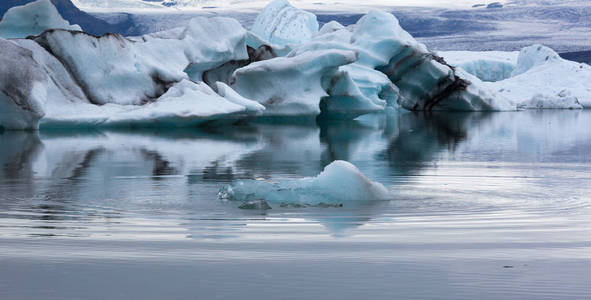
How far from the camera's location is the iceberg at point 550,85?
34.0 meters

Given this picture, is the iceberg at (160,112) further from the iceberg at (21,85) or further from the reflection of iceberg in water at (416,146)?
the reflection of iceberg in water at (416,146)

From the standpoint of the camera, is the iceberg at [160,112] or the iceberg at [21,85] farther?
the iceberg at [160,112]

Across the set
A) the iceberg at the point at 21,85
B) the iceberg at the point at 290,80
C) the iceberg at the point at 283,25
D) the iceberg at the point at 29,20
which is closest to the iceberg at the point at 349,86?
the iceberg at the point at 290,80

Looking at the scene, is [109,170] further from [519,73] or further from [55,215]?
[519,73]

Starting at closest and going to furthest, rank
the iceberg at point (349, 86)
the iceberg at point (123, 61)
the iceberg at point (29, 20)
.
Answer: the iceberg at point (123, 61)
the iceberg at point (29, 20)
the iceberg at point (349, 86)

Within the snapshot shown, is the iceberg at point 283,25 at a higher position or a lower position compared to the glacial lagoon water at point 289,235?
higher

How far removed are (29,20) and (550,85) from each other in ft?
78.3

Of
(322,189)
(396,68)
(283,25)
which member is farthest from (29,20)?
(283,25)

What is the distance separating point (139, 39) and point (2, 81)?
5.13 meters

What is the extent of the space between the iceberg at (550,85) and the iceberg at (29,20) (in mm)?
21238

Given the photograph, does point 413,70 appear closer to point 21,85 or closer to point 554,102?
point 554,102

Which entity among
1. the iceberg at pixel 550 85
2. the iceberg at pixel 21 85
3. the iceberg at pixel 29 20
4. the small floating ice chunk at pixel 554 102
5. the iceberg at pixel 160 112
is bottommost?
the small floating ice chunk at pixel 554 102

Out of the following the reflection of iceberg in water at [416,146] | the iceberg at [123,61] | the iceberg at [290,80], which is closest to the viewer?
the reflection of iceberg in water at [416,146]

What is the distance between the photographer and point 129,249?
10.7ft
